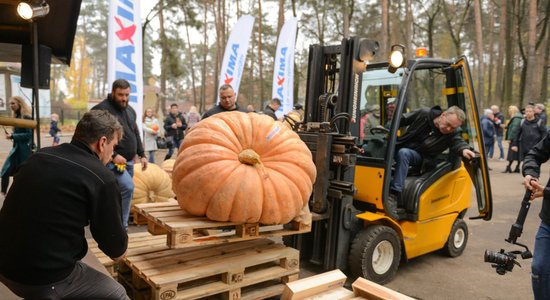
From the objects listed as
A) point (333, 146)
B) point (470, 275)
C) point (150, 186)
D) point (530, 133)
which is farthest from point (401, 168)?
point (530, 133)

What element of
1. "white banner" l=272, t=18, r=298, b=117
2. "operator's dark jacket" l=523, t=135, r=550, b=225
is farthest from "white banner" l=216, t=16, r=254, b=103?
"operator's dark jacket" l=523, t=135, r=550, b=225

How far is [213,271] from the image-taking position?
2.97 metres

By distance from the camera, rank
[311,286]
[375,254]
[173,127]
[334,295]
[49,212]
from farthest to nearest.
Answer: [173,127] → [375,254] → [334,295] → [311,286] → [49,212]

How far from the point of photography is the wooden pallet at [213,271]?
9.31ft

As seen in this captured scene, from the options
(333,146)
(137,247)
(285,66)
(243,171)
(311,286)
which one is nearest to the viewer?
(311,286)

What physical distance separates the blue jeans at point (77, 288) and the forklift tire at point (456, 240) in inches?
161

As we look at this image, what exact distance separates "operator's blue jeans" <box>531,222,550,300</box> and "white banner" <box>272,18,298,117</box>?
35.4 feet

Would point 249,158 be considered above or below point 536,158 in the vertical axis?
below

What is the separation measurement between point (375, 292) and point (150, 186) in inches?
193

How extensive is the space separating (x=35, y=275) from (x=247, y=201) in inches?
55.9

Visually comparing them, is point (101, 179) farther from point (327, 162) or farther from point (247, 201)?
point (327, 162)

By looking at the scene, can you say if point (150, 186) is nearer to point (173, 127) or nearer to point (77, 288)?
point (77, 288)

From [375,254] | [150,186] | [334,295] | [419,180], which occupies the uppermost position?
[419,180]

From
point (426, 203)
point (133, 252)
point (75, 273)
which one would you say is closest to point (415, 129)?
point (426, 203)
